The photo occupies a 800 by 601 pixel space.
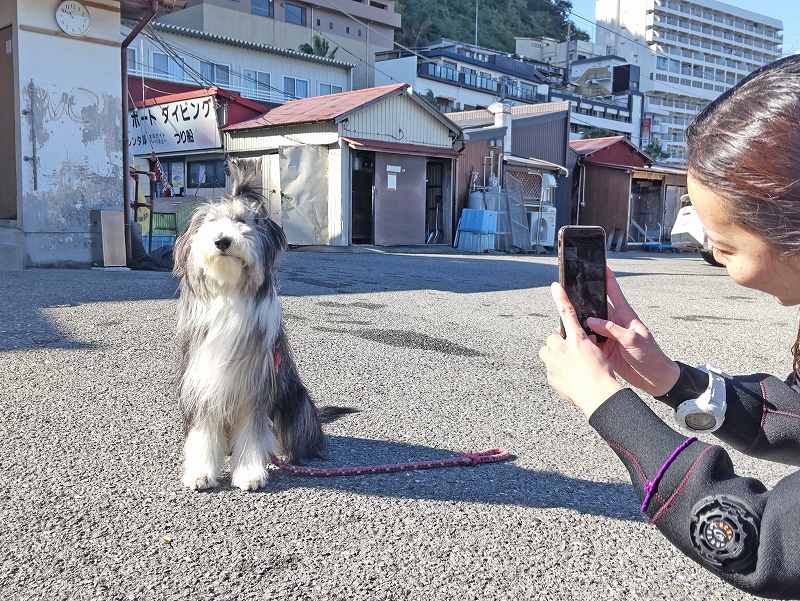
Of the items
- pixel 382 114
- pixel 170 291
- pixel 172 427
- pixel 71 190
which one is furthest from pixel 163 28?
pixel 172 427

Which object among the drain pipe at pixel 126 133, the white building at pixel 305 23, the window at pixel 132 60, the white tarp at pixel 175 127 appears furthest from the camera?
the white building at pixel 305 23

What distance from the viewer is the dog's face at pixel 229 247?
9.47 feet

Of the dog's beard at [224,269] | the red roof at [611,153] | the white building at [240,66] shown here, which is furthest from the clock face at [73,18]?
the red roof at [611,153]

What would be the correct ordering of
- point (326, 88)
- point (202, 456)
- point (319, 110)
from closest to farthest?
point (202, 456) → point (319, 110) → point (326, 88)

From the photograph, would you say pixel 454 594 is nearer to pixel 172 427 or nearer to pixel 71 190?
pixel 172 427

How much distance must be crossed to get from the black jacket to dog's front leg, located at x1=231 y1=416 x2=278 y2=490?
2012mm

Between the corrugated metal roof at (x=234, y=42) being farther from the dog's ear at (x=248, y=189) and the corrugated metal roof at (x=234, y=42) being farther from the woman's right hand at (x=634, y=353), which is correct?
the woman's right hand at (x=634, y=353)

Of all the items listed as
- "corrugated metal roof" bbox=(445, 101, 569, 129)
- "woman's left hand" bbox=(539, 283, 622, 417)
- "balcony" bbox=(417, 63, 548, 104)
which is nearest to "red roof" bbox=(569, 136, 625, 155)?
"corrugated metal roof" bbox=(445, 101, 569, 129)

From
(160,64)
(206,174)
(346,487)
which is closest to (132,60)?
(160,64)

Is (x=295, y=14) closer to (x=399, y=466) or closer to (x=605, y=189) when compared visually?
(x=605, y=189)

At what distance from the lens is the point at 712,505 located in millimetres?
1320

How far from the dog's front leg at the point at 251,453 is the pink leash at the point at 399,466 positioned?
112mm

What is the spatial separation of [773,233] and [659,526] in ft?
2.03

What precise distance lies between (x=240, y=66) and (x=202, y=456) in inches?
1289
